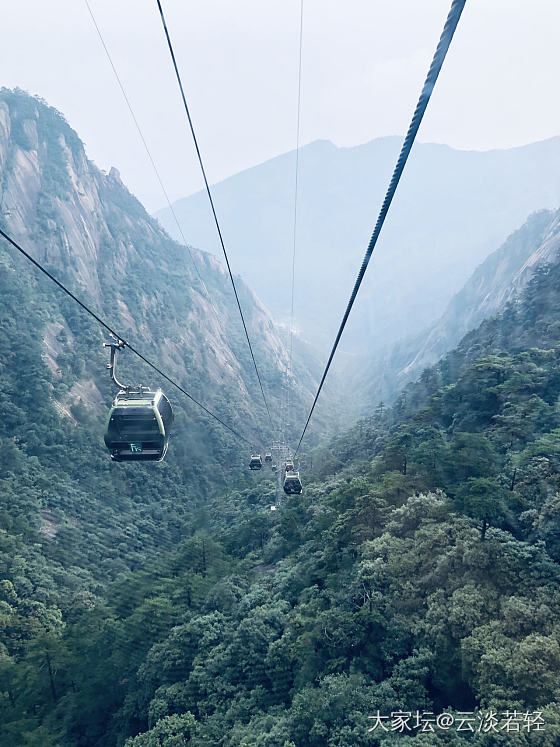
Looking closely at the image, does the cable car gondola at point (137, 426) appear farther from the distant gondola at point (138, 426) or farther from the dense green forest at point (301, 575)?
the dense green forest at point (301, 575)

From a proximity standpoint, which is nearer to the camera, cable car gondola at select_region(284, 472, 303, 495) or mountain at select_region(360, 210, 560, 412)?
cable car gondola at select_region(284, 472, 303, 495)

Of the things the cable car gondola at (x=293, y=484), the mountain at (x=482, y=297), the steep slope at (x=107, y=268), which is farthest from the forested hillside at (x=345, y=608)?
the mountain at (x=482, y=297)

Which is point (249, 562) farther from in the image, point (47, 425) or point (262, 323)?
point (262, 323)

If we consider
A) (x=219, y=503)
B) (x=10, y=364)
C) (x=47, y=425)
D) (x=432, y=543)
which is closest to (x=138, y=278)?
(x=10, y=364)

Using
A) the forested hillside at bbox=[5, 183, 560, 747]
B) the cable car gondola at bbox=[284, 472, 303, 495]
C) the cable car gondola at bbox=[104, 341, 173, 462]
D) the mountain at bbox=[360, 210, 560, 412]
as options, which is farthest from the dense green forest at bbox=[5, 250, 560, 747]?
the mountain at bbox=[360, 210, 560, 412]

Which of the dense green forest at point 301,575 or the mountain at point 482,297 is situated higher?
the mountain at point 482,297

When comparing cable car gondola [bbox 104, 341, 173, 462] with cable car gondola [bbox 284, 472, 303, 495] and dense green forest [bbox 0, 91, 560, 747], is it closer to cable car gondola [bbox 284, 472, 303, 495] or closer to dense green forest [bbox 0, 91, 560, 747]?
cable car gondola [bbox 284, 472, 303, 495]

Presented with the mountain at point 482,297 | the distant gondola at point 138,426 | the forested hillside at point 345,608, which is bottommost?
the forested hillside at point 345,608

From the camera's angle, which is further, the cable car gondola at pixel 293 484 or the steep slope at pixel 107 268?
the steep slope at pixel 107 268
